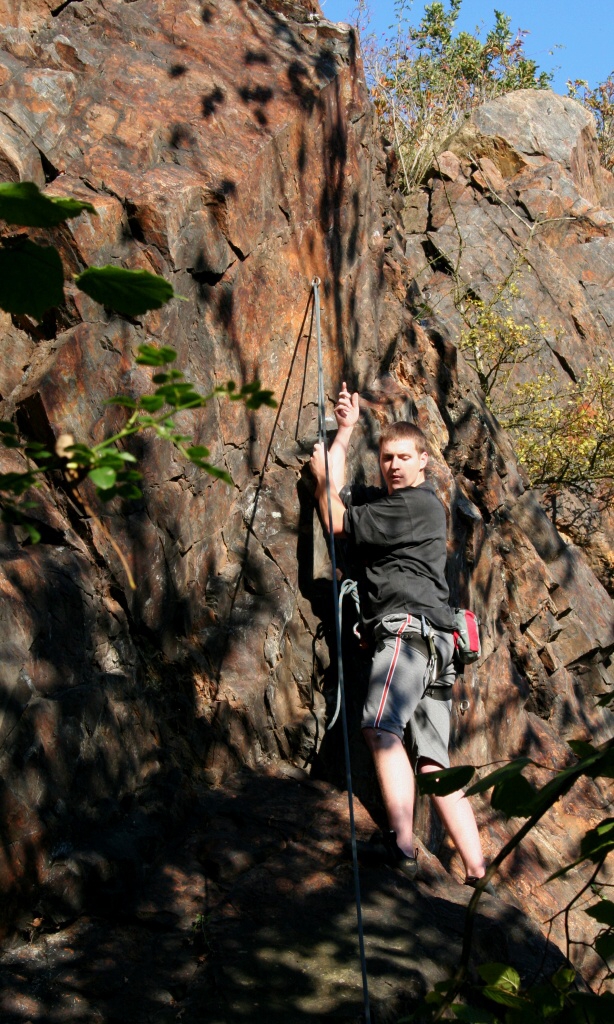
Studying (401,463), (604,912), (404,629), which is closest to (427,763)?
(404,629)

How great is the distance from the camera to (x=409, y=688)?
4812 mm

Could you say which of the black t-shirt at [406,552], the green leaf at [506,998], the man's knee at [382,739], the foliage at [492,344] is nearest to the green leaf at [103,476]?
the green leaf at [506,998]

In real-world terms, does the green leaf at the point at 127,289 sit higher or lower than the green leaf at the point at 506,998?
higher

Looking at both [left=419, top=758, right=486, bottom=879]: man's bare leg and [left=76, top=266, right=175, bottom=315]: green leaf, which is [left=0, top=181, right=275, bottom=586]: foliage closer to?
[left=76, top=266, right=175, bottom=315]: green leaf

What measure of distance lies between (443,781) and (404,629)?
300 cm

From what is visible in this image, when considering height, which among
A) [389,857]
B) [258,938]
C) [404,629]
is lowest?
[258,938]

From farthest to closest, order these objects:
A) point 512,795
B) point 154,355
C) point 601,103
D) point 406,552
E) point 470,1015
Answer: point 601,103, point 406,552, point 470,1015, point 512,795, point 154,355

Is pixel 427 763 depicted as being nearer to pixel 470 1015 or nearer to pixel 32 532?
pixel 470 1015

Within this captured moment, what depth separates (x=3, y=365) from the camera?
16.0 feet

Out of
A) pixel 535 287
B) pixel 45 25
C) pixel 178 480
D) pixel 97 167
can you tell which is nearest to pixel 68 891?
pixel 178 480

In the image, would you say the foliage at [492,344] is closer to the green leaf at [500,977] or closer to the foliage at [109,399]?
the green leaf at [500,977]

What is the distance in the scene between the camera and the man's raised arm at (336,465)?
535 centimetres

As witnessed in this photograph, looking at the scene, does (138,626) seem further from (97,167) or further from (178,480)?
(97,167)

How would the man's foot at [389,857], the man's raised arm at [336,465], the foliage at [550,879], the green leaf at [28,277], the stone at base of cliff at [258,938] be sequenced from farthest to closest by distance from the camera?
the man's raised arm at [336,465] → the man's foot at [389,857] → the stone at base of cliff at [258,938] → the foliage at [550,879] → the green leaf at [28,277]
